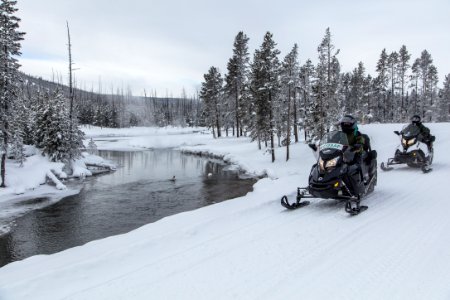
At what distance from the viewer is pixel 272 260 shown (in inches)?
217

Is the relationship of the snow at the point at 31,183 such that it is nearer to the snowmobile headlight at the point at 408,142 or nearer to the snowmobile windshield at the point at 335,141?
the snowmobile windshield at the point at 335,141

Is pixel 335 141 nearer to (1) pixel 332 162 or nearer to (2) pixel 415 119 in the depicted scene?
(1) pixel 332 162

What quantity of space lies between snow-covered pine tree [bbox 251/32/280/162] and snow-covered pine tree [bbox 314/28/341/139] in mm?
5120

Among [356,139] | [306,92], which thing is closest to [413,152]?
[356,139]

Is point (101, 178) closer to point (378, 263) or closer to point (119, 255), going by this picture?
point (119, 255)

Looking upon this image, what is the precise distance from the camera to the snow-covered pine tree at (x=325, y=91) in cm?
3294

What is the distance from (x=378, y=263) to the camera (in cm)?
519

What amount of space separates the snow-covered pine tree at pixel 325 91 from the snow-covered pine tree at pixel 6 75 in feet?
89.0

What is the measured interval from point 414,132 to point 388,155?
23.5 feet

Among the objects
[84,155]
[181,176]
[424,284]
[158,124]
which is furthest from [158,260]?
[158,124]

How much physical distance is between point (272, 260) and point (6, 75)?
25.1 meters

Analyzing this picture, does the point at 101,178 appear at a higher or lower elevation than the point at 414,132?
lower

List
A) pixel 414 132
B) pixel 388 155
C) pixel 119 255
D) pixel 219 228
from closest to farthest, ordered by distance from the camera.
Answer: pixel 119 255 → pixel 219 228 → pixel 414 132 → pixel 388 155

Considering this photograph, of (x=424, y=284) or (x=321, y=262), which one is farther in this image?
(x=321, y=262)
